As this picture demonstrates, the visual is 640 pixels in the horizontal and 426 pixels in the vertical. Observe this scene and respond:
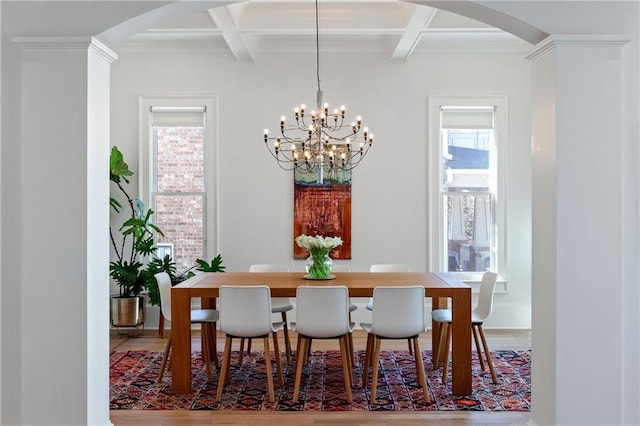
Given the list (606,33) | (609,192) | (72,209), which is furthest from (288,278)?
(606,33)

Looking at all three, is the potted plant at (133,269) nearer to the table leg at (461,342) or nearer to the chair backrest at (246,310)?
the chair backrest at (246,310)

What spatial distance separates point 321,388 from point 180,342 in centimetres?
111

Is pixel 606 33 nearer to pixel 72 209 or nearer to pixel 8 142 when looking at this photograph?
pixel 72 209

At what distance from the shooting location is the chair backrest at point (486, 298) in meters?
4.64

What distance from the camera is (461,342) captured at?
4.23 meters

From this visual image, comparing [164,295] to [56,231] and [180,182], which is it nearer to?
[56,231]

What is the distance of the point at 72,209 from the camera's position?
3.06 metres

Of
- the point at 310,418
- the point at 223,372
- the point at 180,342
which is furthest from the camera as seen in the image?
the point at 180,342

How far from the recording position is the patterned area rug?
4.03 meters

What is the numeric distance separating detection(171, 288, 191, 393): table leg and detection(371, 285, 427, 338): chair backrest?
1.40 metres

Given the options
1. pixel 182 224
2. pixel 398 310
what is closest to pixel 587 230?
pixel 398 310

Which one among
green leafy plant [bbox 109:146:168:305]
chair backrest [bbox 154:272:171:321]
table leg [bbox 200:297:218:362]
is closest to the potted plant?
green leafy plant [bbox 109:146:168:305]

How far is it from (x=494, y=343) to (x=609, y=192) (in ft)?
10.6

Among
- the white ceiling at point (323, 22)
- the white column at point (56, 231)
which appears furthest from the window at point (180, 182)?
the white column at point (56, 231)
